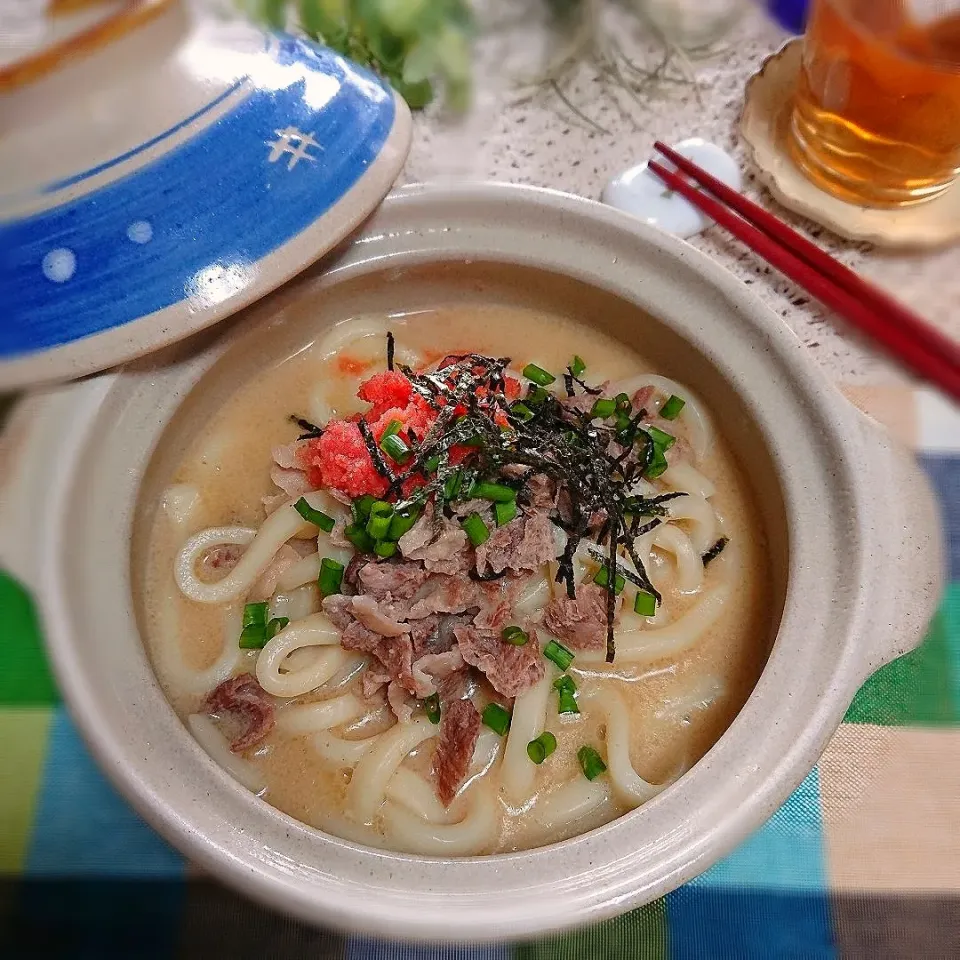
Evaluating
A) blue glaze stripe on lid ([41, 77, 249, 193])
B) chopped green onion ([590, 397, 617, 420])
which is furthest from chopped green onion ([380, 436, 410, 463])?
blue glaze stripe on lid ([41, 77, 249, 193])

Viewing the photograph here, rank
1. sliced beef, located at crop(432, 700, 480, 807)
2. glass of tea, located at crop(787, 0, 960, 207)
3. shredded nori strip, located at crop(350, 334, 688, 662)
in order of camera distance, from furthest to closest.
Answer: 1. glass of tea, located at crop(787, 0, 960, 207)
2. shredded nori strip, located at crop(350, 334, 688, 662)
3. sliced beef, located at crop(432, 700, 480, 807)

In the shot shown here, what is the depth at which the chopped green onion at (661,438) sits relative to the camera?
1644mm

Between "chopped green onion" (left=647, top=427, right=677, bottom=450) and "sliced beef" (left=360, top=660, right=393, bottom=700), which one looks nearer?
"sliced beef" (left=360, top=660, right=393, bottom=700)

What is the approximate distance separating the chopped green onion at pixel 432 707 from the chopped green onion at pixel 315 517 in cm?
39

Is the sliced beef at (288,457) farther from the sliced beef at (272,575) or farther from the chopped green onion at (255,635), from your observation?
the chopped green onion at (255,635)

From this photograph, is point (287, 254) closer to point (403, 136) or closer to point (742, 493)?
point (403, 136)

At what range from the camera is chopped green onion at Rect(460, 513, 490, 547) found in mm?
1470

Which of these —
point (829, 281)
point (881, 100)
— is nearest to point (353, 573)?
point (829, 281)

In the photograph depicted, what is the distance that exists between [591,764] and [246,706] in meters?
0.65

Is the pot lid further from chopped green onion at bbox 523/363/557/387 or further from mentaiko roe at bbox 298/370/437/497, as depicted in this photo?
chopped green onion at bbox 523/363/557/387

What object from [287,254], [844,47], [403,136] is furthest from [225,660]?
[844,47]

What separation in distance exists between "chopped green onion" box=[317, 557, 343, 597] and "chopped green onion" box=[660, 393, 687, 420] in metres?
0.76

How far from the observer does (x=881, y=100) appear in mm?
1832

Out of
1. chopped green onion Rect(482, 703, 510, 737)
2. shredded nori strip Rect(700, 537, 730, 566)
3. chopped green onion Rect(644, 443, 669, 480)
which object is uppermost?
chopped green onion Rect(644, 443, 669, 480)
